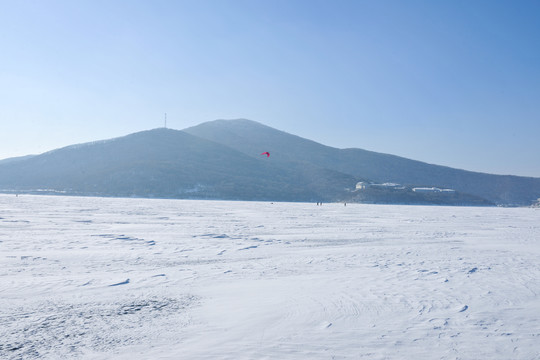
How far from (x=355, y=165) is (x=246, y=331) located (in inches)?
7449

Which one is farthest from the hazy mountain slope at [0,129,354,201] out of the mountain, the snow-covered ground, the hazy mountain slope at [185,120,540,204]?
the snow-covered ground

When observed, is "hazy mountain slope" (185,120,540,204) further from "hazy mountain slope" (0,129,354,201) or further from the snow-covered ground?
the snow-covered ground

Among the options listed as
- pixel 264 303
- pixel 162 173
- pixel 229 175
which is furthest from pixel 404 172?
pixel 264 303

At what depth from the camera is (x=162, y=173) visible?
371ft

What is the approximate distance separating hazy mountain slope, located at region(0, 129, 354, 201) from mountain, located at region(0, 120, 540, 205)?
27 cm

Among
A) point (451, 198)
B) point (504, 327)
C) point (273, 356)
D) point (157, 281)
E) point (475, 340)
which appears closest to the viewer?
point (273, 356)

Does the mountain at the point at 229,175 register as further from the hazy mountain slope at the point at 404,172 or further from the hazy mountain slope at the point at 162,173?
the hazy mountain slope at the point at 404,172

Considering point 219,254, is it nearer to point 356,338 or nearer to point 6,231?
point 356,338

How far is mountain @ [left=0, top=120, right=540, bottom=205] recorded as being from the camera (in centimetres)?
10362

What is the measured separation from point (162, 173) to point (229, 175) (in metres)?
20.9

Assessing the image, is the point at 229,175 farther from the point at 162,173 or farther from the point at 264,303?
the point at 264,303

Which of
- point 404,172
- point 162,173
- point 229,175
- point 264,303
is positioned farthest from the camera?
point 404,172

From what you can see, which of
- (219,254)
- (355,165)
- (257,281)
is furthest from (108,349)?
(355,165)

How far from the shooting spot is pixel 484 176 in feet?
582
